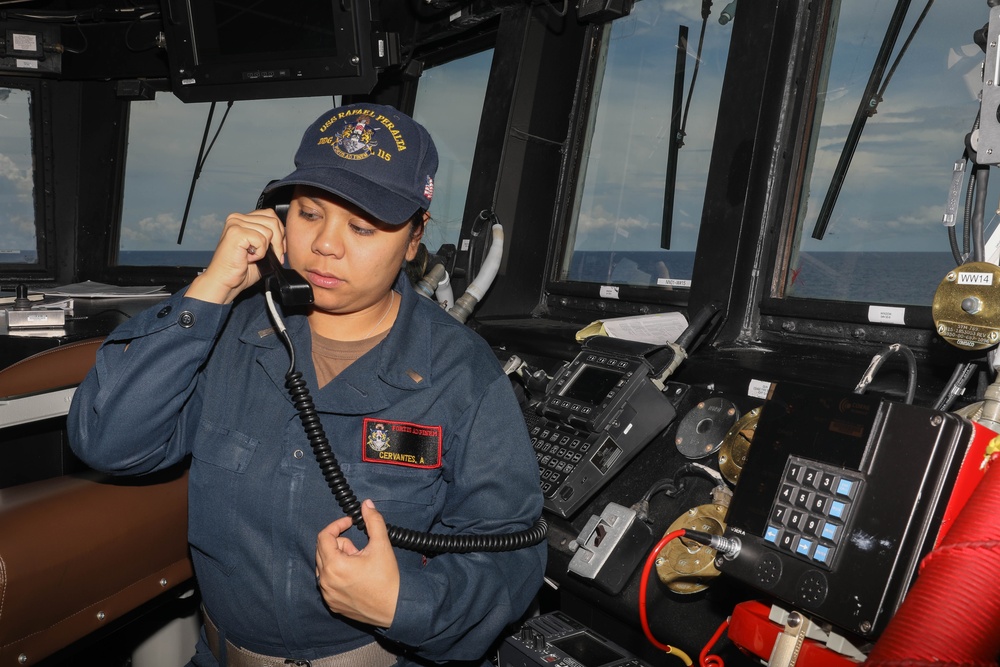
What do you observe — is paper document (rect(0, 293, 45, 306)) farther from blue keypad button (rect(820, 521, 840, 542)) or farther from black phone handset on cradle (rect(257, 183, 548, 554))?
blue keypad button (rect(820, 521, 840, 542))

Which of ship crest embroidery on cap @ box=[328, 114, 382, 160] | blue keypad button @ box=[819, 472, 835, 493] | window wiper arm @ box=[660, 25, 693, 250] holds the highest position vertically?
window wiper arm @ box=[660, 25, 693, 250]

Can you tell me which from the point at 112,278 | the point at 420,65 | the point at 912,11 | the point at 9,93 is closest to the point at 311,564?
the point at 912,11

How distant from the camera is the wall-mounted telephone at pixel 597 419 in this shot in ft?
5.00

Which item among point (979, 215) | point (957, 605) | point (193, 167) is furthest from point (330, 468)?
point (193, 167)

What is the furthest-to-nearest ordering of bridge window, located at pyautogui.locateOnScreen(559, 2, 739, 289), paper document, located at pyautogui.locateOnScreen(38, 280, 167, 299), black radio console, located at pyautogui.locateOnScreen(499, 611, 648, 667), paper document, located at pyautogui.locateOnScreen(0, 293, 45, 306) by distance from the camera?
1. paper document, located at pyautogui.locateOnScreen(38, 280, 167, 299)
2. paper document, located at pyautogui.locateOnScreen(0, 293, 45, 306)
3. bridge window, located at pyautogui.locateOnScreen(559, 2, 739, 289)
4. black radio console, located at pyautogui.locateOnScreen(499, 611, 648, 667)

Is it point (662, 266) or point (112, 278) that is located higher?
point (662, 266)

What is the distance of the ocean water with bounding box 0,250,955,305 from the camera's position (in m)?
1.65

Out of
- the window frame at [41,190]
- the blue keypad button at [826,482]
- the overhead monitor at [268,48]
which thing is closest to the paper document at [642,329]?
the blue keypad button at [826,482]

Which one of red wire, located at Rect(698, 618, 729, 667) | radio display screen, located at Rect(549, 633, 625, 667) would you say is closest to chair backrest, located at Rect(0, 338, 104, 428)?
radio display screen, located at Rect(549, 633, 625, 667)

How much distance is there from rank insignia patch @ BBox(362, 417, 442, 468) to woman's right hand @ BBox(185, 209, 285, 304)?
31 cm

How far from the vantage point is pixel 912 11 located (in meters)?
1.74

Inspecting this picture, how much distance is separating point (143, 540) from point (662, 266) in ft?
4.75

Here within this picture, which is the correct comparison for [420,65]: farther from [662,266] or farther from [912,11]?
[912,11]

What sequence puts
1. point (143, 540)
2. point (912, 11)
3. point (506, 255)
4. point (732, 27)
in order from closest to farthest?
1. point (143, 540)
2. point (912, 11)
3. point (732, 27)
4. point (506, 255)
